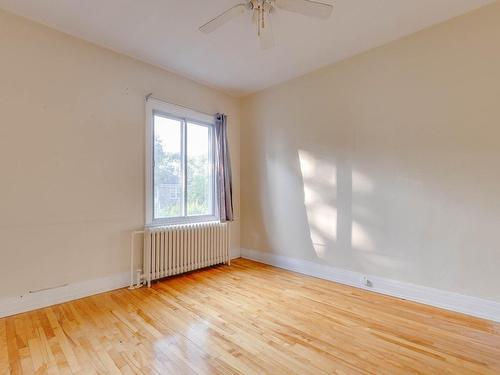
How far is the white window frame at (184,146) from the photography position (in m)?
3.33

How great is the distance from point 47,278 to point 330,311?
9.25 feet

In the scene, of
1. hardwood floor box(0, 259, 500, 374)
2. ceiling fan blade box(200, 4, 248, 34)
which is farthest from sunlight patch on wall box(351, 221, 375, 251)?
ceiling fan blade box(200, 4, 248, 34)

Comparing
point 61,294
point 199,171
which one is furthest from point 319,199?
point 61,294

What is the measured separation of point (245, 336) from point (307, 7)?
2.58m

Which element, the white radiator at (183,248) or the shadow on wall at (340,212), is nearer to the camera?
the shadow on wall at (340,212)

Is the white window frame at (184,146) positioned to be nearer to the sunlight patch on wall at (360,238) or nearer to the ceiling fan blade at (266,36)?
the ceiling fan blade at (266,36)

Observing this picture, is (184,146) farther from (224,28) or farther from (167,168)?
(224,28)

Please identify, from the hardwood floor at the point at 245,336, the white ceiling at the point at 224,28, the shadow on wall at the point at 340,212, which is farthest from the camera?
the shadow on wall at the point at 340,212

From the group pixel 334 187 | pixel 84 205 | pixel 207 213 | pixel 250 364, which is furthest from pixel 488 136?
pixel 84 205

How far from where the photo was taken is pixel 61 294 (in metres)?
2.66

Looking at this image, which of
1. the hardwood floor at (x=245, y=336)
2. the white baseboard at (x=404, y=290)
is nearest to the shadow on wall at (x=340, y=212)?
the white baseboard at (x=404, y=290)

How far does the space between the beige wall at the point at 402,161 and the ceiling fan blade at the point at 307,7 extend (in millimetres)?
1420

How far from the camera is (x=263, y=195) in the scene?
4230 millimetres

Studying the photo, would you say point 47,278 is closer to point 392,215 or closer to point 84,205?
point 84,205
